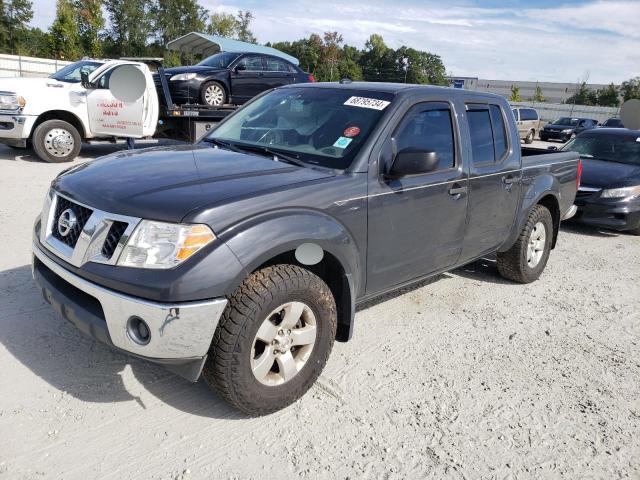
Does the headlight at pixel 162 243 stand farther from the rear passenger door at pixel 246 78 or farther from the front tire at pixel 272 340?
the rear passenger door at pixel 246 78

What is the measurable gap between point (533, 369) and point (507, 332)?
0.59 metres

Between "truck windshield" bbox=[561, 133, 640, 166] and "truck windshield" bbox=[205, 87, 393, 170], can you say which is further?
"truck windshield" bbox=[561, 133, 640, 166]

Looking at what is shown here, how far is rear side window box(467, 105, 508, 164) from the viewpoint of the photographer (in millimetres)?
4207

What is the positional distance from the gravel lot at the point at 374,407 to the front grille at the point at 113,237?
3.05ft

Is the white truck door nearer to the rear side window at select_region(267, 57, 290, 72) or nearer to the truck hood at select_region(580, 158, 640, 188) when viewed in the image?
the rear side window at select_region(267, 57, 290, 72)

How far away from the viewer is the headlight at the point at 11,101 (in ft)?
29.5

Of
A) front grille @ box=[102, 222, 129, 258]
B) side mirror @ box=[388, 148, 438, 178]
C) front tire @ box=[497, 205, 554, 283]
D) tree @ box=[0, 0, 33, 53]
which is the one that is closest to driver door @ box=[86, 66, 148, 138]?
front tire @ box=[497, 205, 554, 283]

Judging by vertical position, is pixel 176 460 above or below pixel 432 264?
below

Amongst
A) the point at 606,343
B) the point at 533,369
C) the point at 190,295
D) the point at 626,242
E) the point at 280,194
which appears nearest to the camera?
the point at 190,295

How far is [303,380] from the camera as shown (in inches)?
118

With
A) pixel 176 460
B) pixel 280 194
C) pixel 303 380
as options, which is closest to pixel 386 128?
pixel 280 194

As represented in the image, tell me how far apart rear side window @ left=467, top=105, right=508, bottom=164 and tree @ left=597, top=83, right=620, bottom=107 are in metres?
59.0

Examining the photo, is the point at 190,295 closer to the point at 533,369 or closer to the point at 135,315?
the point at 135,315

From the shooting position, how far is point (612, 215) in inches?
301
